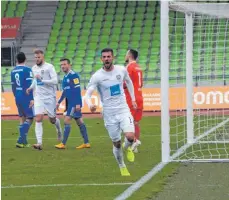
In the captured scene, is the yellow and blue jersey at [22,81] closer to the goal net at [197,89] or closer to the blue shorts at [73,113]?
→ the blue shorts at [73,113]

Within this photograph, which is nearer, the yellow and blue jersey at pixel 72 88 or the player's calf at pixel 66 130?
the player's calf at pixel 66 130

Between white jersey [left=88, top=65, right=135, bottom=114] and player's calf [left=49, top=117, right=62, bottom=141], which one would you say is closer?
white jersey [left=88, top=65, right=135, bottom=114]

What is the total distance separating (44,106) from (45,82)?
0.76m

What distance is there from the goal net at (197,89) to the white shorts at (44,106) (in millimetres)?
2489

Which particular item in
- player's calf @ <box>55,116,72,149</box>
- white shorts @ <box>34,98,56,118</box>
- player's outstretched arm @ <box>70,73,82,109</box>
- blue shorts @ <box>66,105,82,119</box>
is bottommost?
player's calf @ <box>55,116,72,149</box>

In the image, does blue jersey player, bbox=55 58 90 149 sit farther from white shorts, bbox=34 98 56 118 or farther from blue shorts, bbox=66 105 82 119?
white shorts, bbox=34 98 56 118

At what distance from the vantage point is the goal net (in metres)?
15.1

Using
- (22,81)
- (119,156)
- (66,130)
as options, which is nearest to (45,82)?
(22,81)

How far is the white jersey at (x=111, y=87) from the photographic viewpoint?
13336 mm

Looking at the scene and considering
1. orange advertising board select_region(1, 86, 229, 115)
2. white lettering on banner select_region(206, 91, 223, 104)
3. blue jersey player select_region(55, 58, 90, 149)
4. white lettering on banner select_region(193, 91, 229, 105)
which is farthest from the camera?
white lettering on banner select_region(206, 91, 223, 104)

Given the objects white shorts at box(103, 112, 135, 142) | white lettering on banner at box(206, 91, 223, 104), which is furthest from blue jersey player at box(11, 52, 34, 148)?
white lettering on banner at box(206, 91, 223, 104)

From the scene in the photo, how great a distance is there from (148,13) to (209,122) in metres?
16.5

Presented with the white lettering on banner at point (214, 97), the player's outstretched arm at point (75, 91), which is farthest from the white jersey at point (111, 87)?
the white lettering on banner at point (214, 97)

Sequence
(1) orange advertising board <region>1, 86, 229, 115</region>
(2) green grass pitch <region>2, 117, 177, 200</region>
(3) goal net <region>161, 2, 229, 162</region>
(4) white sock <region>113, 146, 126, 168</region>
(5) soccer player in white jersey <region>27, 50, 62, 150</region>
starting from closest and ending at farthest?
(2) green grass pitch <region>2, 117, 177, 200</region>, (4) white sock <region>113, 146, 126, 168</region>, (3) goal net <region>161, 2, 229, 162</region>, (5) soccer player in white jersey <region>27, 50, 62, 150</region>, (1) orange advertising board <region>1, 86, 229, 115</region>
